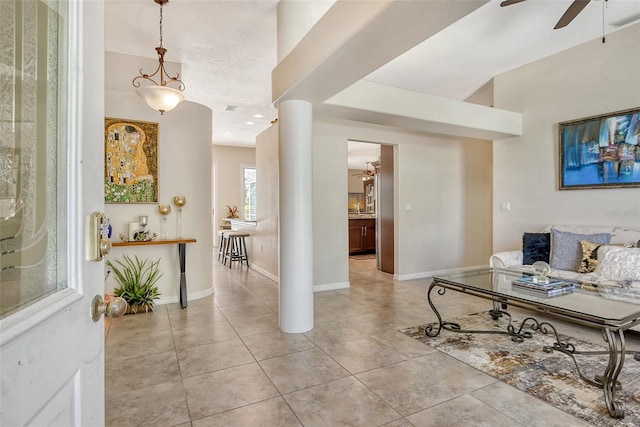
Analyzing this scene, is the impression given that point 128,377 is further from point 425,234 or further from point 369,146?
point 369,146

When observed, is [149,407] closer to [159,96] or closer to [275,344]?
[275,344]

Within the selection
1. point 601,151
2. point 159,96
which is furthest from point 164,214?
point 601,151

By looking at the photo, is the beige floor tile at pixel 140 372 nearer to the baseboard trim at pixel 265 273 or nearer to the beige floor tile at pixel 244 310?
the beige floor tile at pixel 244 310

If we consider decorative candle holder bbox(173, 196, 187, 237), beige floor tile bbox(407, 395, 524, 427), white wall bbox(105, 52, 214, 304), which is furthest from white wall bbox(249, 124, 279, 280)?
beige floor tile bbox(407, 395, 524, 427)

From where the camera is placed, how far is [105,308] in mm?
787

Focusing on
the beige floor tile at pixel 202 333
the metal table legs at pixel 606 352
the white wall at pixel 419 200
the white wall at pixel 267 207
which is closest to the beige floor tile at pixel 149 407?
the beige floor tile at pixel 202 333

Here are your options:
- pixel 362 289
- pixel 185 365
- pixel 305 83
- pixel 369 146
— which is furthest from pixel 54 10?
pixel 369 146

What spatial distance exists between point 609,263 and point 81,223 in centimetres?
407

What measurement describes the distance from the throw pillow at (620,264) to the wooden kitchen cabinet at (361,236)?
502 centimetres

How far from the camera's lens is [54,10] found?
0.67 m

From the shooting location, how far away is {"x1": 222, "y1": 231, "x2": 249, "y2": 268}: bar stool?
21.0 ft

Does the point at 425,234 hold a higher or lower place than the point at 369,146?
lower

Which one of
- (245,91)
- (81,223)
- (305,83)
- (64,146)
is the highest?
(245,91)

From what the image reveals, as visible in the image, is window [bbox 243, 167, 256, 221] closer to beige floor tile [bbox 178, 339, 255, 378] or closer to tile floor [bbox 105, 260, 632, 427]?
tile floor [bbox 105, 260, 632, 427]
